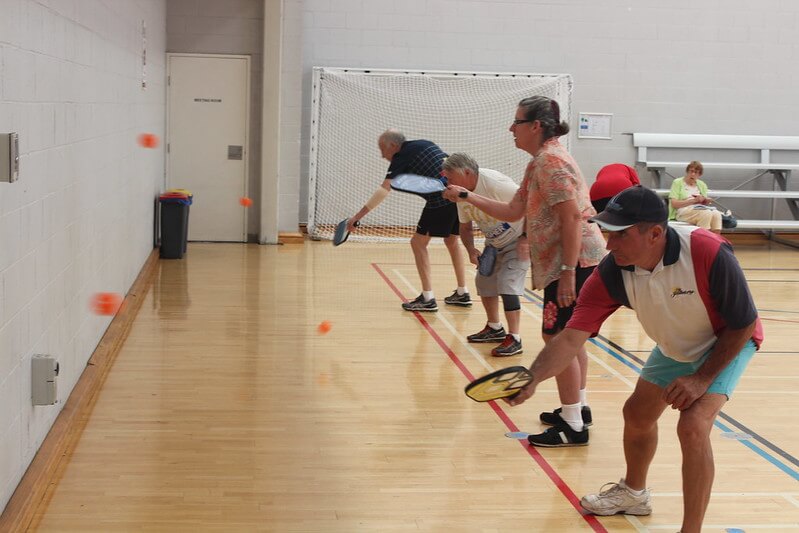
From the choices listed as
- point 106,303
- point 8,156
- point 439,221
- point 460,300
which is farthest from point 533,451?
point 460,300

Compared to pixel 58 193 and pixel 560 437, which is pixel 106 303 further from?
pixel 560 437

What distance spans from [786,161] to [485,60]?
17.2 feet

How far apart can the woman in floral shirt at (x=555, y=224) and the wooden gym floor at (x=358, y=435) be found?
304 mm

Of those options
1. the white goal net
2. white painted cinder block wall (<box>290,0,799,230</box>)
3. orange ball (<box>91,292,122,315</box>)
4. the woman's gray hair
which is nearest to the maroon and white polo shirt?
the woman's gray hair

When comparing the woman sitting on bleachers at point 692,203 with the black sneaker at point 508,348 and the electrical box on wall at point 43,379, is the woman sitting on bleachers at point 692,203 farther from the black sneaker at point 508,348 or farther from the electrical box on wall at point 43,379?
the electrical box on wall at point 43,379

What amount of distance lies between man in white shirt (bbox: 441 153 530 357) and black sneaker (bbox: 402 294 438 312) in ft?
4.64

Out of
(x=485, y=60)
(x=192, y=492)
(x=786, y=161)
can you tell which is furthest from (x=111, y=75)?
(x=786, y=161)

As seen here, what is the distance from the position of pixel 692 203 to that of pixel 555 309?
29.0 feet

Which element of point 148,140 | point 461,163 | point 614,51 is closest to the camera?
point 461,163

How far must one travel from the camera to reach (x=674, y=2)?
15.5m

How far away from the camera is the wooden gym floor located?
450 cm

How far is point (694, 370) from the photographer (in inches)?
158

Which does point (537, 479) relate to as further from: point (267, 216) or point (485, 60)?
point (485, 60)

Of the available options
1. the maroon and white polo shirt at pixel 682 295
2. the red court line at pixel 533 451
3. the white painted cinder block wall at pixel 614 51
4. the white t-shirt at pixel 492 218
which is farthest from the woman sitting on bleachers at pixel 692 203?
the maroon and white polo shirt at pixel 682 295
